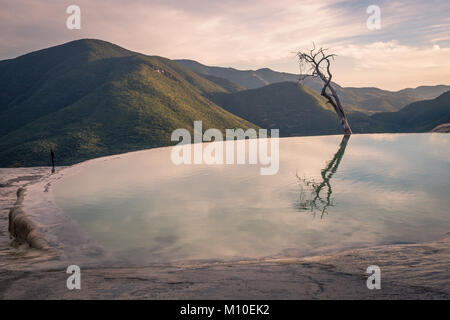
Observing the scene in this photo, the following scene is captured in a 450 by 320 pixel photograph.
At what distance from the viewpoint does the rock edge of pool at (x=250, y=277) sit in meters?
4.50

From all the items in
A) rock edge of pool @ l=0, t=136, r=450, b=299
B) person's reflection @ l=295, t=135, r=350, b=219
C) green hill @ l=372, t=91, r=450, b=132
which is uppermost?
green hill @ l=372, t=91, r=450, b=132

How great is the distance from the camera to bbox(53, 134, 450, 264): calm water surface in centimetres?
739

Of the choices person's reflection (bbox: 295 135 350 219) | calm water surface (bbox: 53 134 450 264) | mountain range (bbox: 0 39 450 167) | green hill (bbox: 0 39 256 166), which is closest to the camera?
calm water surface (bbox: 53 134 450 264)

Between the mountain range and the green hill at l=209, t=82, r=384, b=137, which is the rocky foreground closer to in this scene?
the mountain range

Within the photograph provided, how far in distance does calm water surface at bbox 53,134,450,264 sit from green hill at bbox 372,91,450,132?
247ft

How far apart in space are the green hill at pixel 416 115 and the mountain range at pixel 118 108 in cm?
28

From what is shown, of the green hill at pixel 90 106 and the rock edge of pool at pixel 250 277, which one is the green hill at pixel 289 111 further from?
the rock edge of pool at pixel 250 277

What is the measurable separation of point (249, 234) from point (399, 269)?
365 cm

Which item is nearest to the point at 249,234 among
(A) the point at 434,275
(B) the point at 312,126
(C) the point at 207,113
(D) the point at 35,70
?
(A) the point at 434,275

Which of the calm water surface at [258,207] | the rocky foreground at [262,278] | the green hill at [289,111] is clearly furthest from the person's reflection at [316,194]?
the green hill at [289,111]

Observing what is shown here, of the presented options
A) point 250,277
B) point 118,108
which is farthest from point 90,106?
point 250,277

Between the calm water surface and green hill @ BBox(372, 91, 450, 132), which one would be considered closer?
the calm water surface

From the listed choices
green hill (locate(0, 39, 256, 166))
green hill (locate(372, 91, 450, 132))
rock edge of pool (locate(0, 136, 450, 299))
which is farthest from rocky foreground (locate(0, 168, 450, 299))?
green hill (locate(372, 91, 450, 132))

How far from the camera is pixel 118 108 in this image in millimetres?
62438
